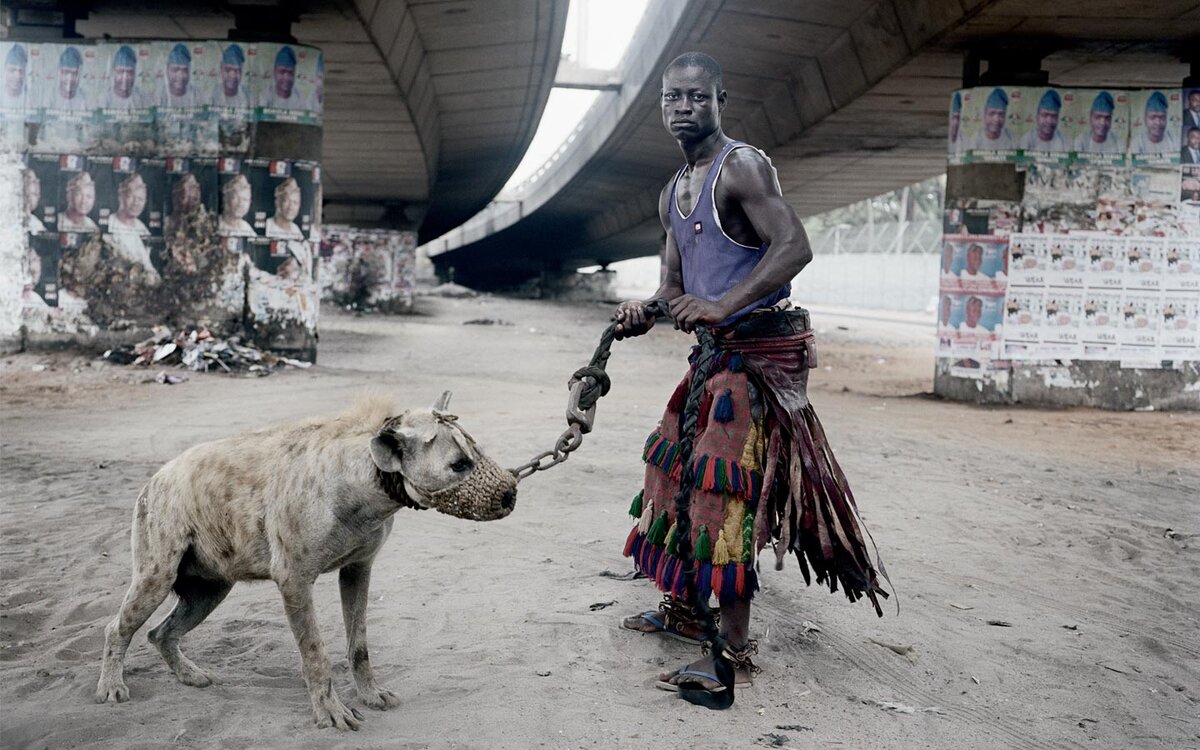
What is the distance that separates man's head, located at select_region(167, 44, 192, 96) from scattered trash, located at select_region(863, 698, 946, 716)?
42.4 ft

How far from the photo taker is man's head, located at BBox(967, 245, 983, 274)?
1302 centimetres

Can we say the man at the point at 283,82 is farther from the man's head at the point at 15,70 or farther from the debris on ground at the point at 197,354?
the man's head at the point at 15,70

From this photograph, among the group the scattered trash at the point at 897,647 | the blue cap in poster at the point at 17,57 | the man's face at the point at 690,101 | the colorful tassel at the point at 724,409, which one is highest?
the blue cap in poster at the point at 17,57

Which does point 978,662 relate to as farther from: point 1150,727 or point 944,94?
point 944,94

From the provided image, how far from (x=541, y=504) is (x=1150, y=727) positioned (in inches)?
156

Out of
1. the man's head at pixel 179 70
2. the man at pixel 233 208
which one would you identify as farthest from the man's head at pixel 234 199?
the man's head at pixel 179 70

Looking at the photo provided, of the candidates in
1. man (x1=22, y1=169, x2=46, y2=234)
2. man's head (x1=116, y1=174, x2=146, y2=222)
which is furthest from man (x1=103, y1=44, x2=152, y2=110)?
man (x1=22, y1=169, x2=46, y2=234)

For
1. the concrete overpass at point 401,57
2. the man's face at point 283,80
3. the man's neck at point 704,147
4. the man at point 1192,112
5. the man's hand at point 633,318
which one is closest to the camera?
the man's hand at point 633,318

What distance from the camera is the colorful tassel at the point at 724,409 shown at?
12.2ft

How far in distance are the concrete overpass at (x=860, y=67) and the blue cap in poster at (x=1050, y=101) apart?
0.90ft

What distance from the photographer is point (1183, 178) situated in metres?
12.9

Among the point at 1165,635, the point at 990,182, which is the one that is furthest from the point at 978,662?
the point at 990,182

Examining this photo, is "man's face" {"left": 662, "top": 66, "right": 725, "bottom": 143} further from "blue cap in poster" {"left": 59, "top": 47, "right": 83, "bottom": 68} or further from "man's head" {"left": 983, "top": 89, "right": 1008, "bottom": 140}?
"blue cap in poster" {"left": 59, "top": 47, "right": 83, "bottom": 68}

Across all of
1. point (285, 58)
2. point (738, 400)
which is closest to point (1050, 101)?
point (285, 58)
